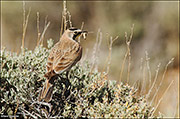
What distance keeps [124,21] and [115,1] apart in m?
0.85

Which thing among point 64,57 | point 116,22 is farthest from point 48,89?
point 116,22

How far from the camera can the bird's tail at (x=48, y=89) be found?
3792 millimetres

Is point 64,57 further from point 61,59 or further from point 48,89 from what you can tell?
point 48,89

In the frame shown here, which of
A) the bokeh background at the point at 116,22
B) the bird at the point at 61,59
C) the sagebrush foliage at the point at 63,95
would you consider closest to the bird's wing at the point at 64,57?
the bird at the point at 61,59

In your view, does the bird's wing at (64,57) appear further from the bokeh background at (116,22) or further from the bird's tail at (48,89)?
the bokeh background at (116,22)

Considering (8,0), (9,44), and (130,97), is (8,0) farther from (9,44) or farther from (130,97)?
(130,97)

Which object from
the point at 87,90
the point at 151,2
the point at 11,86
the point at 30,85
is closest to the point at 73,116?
the point at 87,90

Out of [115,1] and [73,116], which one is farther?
[115,1]

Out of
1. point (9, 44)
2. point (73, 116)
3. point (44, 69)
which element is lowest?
point (73, 116)

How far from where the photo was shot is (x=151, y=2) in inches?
435

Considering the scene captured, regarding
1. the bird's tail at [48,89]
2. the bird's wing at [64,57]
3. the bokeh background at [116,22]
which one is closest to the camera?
the bird's tail at [48,89]

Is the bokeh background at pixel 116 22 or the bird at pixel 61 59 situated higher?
the bokeh background at pixel 116 22

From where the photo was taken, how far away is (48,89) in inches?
151

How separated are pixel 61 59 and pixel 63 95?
1.49 feet
